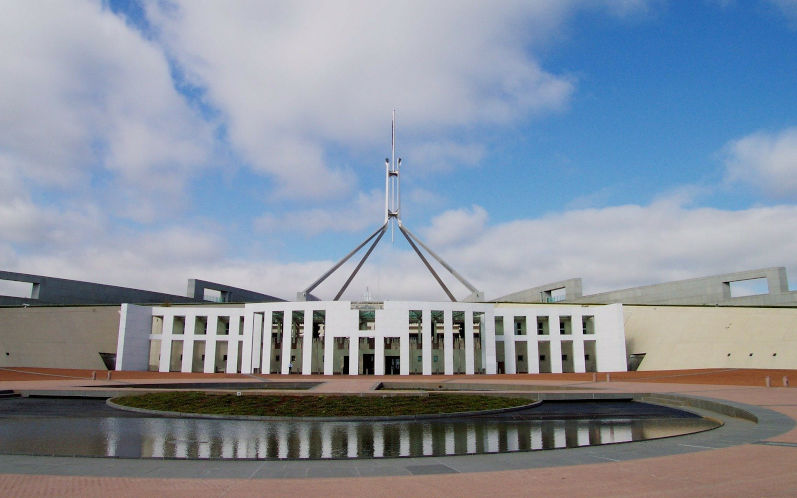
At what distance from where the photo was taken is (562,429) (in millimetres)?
12656

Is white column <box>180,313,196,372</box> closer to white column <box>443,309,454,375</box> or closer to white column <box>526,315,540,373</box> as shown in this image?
white column <box>443,309,454,375</box>

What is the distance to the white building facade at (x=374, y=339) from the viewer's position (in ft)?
133

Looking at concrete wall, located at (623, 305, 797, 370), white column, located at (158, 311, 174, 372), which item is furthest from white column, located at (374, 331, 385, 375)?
concrete wall, located at (623, 305, 797, 370)

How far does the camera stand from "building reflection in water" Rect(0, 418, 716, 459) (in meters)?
9.76

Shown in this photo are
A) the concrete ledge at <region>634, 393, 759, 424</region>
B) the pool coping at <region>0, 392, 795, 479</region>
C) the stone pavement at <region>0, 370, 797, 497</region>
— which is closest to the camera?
the stone pavement at <region>0, 370, 797, 497</region>

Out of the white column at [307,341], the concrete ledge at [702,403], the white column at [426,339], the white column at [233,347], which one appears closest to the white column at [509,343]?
the white column at [426,339]

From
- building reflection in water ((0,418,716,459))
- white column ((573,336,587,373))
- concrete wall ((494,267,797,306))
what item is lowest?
building reflection in water ((0,418,716,459))

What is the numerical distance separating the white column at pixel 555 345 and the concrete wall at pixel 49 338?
39.5 metres

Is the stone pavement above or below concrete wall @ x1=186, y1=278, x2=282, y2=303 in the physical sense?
below

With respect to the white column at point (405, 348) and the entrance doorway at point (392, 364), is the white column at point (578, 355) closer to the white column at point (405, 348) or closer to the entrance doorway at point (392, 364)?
the white column at point (405, 348)

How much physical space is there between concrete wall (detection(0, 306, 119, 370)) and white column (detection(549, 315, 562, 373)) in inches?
1554

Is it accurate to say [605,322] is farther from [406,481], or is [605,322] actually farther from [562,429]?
[406,481]

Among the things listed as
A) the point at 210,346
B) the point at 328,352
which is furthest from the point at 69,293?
the point at 328,352

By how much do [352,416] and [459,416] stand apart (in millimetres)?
2996
